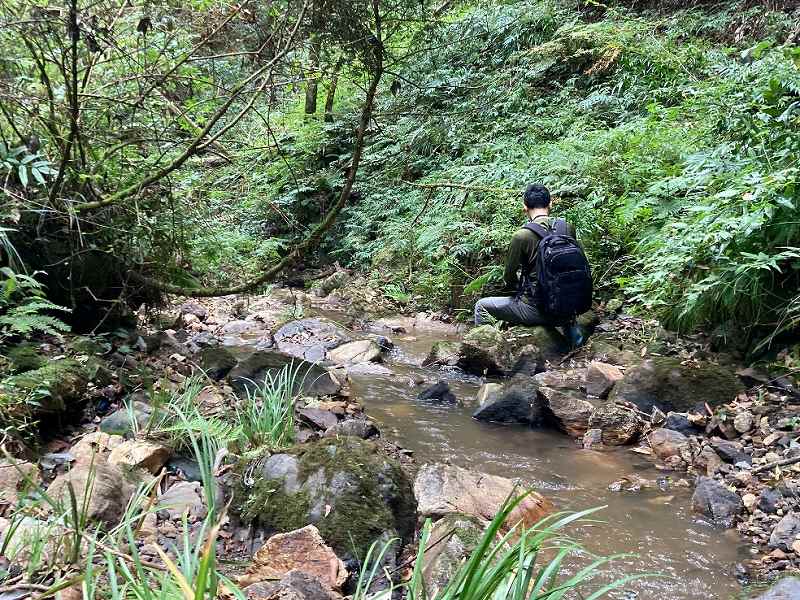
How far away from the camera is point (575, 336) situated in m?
6.86

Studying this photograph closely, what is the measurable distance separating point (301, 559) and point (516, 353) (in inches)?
182

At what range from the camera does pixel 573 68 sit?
13000mm

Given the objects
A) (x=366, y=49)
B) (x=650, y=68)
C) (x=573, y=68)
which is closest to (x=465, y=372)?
(x=366, y=49)

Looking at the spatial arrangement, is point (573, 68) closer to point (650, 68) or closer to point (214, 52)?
point (650, 68)

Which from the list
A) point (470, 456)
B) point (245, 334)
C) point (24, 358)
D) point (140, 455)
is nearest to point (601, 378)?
point (470, 456)

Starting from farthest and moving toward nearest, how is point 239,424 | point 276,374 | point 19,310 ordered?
point 276,374, point 239,424, point 19,310

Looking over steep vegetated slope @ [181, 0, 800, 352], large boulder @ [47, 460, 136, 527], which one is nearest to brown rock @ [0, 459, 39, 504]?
large boulder @ [47, 460, 136, 527]

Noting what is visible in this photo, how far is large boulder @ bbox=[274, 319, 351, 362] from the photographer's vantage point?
7621 mm

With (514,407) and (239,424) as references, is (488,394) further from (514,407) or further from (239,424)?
(239,424)

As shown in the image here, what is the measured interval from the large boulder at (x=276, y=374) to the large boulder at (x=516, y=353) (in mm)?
1806

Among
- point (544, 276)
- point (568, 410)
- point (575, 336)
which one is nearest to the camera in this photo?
point (568, 410)

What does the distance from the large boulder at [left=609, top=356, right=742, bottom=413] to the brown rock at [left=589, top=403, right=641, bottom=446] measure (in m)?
0.23

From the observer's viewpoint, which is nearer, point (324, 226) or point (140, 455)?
point (140, 455)

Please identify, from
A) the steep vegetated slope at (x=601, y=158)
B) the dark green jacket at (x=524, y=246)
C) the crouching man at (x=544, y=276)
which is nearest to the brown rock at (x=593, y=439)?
the steep vegetated slope at (x=601, y=158)
